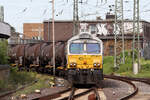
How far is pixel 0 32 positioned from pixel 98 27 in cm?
3664

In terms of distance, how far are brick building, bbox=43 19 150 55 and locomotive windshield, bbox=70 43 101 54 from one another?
1322 inches

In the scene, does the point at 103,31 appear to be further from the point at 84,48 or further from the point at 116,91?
the point at 116,91

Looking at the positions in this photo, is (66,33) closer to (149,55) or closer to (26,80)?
(149,55)

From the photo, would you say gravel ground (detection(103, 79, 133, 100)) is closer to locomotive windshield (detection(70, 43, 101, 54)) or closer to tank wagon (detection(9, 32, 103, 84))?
tank wagon (detection(9, 32, 103, 84))

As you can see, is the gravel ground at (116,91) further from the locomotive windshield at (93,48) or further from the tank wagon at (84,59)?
the locomotive windshield at (93,48)

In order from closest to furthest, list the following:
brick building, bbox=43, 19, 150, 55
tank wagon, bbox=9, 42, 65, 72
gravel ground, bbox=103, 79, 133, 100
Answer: gravel ground, bbox=103, 79, 133, 100 → tank wagon, bbox=9, 42, 65, 72 → brick building, bbox=43, 19, 150, 55

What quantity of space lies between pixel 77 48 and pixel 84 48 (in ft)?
1.24

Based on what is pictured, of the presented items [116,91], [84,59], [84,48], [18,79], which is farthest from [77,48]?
[18,79]

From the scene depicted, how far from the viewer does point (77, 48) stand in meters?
16.5

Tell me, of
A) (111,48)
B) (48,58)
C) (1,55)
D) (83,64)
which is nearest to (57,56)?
(48,58)

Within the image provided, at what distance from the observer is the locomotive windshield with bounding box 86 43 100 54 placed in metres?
16.5

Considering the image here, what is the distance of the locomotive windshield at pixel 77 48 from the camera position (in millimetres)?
16453

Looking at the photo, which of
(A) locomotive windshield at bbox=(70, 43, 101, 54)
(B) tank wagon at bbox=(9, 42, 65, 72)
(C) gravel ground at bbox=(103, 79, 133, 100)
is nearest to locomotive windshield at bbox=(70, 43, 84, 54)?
(A) locomotive windshield at bbox=(70, 43, 101, 54)

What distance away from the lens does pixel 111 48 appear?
51.0 meters
